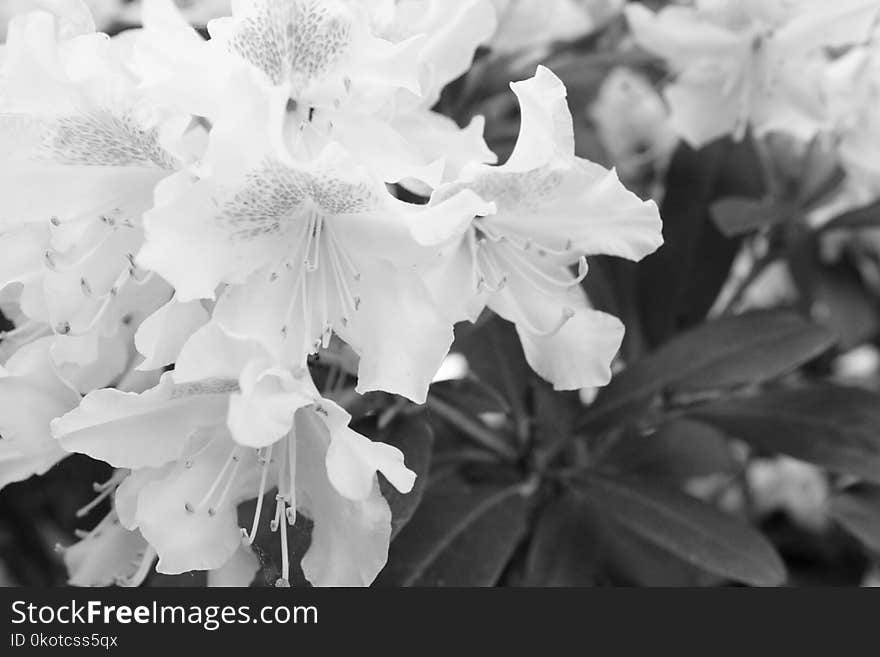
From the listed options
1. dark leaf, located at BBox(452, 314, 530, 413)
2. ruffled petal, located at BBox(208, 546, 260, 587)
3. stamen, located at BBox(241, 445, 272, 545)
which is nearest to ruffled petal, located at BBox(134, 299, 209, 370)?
stamen, located at BBox(241, 445, 272, 545)

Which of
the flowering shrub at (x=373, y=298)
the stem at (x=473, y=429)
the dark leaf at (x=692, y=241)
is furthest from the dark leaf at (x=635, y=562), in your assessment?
the dark leaf at (x=692, y=241)

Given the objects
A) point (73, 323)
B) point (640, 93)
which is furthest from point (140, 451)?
point (640, 93)

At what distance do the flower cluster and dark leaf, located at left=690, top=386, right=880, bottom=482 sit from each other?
0.40 meters

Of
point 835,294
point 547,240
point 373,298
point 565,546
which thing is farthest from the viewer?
point 835,294

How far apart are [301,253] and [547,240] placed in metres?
0.21

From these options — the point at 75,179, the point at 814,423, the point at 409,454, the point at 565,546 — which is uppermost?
the point at 75,179

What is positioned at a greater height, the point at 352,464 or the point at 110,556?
the point at 352,464

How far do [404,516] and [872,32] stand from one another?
0.73 m

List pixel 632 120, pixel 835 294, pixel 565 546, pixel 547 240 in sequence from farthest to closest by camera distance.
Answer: pixel 632 120
pixel 835 294
pixel 565 546
pixel 547 240

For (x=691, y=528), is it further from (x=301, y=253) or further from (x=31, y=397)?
(x=31, y=397)

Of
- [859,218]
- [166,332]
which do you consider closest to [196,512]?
[166,332]

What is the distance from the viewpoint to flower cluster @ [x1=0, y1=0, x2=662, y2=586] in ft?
2.26

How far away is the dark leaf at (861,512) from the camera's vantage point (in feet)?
3.75

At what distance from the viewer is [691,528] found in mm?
1051
